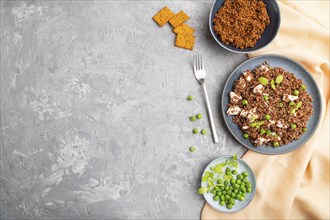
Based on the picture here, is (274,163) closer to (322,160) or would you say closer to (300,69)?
(322,160)

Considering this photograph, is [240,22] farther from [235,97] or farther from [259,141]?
[259,141]

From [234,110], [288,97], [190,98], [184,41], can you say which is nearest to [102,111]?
[190,98]

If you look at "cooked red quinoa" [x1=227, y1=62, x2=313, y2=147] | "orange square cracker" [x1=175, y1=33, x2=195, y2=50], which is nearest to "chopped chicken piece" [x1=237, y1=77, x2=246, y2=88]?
"cooked red quinoa" [x1=227, y1=62, x2=313, y2=147]

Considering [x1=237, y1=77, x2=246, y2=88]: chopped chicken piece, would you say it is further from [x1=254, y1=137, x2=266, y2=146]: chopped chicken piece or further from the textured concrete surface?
[x1=254, y1=137, x2=266, y2=146]: chopped chicken piece

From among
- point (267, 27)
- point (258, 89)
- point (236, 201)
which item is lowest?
point (236, 201)

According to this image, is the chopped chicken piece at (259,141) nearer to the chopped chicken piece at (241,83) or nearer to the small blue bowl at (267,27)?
the chopped chicken piece at (241,83)

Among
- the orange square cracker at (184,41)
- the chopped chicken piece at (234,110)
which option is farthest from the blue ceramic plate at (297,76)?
the orange square cracker at (184,41)
